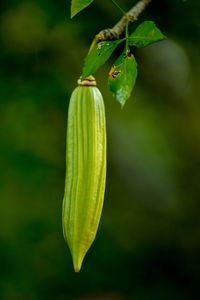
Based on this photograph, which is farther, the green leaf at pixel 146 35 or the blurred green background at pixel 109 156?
the blurred green background at pixel 109 156

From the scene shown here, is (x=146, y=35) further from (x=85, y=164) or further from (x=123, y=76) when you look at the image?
(x=85, y=164)

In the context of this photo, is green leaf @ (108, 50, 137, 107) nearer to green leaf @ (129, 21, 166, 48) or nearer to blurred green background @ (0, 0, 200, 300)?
green leaf @ (129, 21, 166, 48)

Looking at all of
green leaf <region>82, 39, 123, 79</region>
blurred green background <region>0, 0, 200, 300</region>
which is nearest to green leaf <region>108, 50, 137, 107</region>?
green leaf <region>82, 39, 123, 79</region>

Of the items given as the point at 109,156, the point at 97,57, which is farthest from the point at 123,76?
the point at 109,156

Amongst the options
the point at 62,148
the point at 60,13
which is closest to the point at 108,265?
the point at 62,148

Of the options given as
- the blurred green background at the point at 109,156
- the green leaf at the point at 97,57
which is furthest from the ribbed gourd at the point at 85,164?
the blurred green background at the point at 109,156

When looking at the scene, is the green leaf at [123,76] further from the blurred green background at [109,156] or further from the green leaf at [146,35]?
the blurred green background at [109,156]

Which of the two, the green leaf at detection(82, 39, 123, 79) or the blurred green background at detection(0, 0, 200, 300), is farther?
the blurred green background at detection(0, 0, 200, 300)
